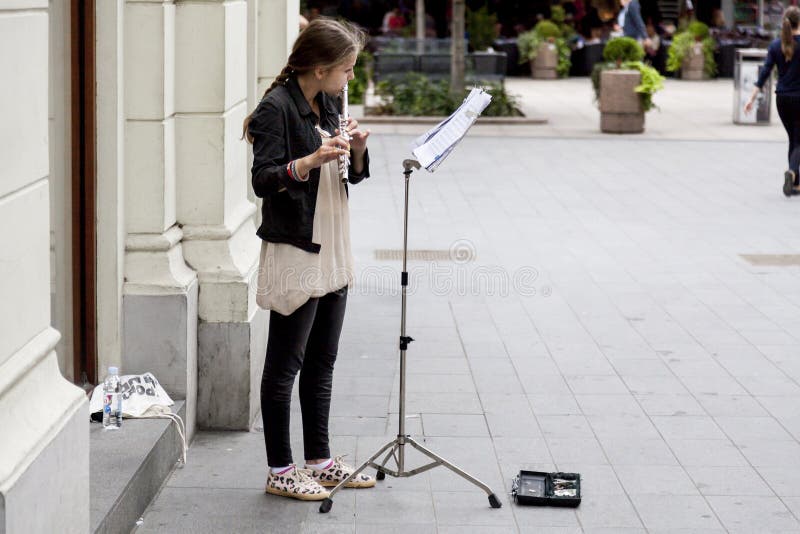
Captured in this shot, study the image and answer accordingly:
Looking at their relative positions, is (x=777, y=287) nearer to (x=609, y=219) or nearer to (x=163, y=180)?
(x=609, y=219)

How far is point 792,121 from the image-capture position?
45.8 feet

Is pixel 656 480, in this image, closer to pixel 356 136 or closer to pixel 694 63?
pixel 356 136

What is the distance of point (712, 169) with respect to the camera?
1581 centimetres

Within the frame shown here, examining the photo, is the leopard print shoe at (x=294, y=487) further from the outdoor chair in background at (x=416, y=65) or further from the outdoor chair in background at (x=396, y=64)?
the outdoor chair in background at (x=396, y=64)

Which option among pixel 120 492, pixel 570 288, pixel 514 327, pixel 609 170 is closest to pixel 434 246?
pixel 570 288

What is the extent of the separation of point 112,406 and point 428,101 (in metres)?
16.0

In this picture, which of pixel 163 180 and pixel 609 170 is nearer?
pixel 163 180

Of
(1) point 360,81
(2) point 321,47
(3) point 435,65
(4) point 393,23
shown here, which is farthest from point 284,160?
(4) point 393,23

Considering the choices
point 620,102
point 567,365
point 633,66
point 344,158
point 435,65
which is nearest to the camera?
point 344,158

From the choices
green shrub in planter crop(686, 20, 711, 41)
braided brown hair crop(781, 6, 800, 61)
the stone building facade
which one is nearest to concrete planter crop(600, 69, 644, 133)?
braided brown hair crop(781, 6, 800, 61)

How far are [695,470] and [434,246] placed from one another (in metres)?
5.50

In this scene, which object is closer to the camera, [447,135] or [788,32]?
[447,135]

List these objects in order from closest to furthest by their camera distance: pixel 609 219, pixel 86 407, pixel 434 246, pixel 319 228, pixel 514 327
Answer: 1. pixel 86 407
2. pixel 319 228
3. pixel 514 327
4. pixel 434 246
5. pixel 609 219

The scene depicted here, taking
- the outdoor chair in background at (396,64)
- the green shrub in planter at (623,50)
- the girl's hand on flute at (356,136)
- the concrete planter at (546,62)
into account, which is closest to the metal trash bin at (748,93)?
the green shrub in planter at (623,50)
